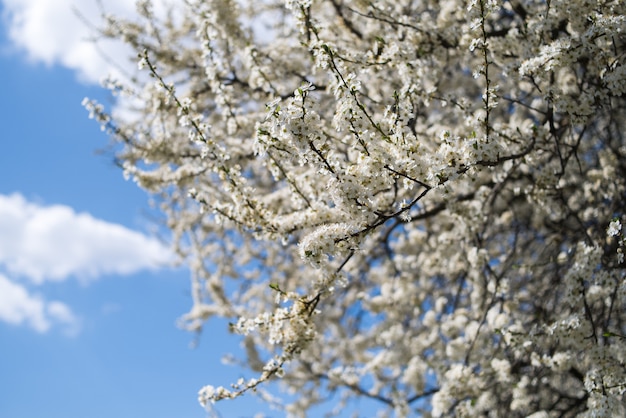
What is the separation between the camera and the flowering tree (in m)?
2.46

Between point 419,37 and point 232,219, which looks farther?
point 419,37

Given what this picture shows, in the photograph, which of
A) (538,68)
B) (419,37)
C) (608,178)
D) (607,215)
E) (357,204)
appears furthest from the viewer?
(608,178)

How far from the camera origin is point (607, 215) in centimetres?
409

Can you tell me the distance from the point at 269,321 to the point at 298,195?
708mm

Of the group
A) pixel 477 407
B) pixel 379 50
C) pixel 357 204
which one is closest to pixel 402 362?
pixel 477 407

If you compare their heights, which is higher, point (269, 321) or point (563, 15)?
point (563, 15)

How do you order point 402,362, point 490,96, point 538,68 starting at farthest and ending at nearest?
point 402,362 → point 538,68 → point 490,96

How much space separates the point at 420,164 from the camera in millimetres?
2365

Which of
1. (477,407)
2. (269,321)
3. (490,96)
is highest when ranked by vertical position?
(490,96)

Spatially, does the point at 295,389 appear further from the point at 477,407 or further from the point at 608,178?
the point at 608,178

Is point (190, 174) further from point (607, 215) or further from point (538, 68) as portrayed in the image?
point (607, 215)

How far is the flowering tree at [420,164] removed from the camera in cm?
246

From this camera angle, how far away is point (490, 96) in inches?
105

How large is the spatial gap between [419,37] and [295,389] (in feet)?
19.9
